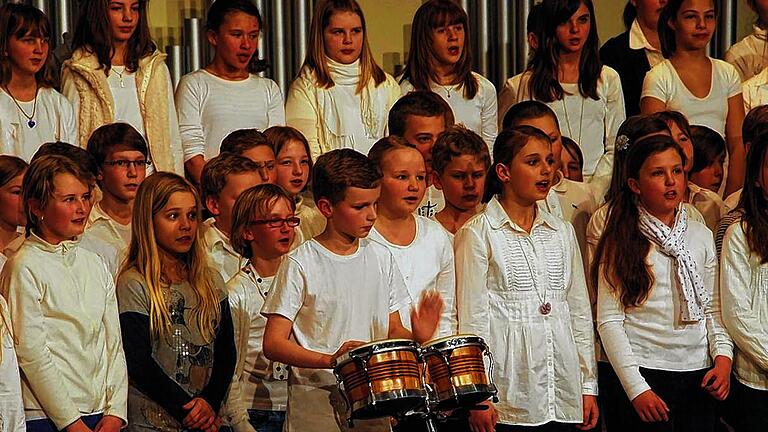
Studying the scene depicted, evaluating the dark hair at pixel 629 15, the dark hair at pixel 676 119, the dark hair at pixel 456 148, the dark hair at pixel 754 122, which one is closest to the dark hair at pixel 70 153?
the dark hair at pixel 456 148

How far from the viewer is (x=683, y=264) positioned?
17.3ft

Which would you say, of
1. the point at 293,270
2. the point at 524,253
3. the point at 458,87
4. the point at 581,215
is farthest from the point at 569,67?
the point at 293,270

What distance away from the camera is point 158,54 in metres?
6.22

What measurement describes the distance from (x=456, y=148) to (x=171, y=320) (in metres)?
1.32

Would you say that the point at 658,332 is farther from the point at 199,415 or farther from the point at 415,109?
the point at 199,415

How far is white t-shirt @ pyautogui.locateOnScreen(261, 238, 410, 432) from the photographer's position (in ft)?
15.4

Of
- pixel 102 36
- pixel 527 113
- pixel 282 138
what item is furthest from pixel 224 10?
pixel 527 113

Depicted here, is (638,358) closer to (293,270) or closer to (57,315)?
(293,270)

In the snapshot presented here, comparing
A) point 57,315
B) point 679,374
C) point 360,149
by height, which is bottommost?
point 679,374

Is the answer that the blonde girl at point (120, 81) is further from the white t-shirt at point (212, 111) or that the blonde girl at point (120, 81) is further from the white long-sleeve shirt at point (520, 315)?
the white long-sleeve shirt at point (520, 315)

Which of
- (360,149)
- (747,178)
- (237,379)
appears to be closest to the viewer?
(237,379)

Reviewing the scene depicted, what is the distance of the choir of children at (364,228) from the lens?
4.69 m

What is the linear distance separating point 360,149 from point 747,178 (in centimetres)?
169

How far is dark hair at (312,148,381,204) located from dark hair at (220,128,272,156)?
86cm
